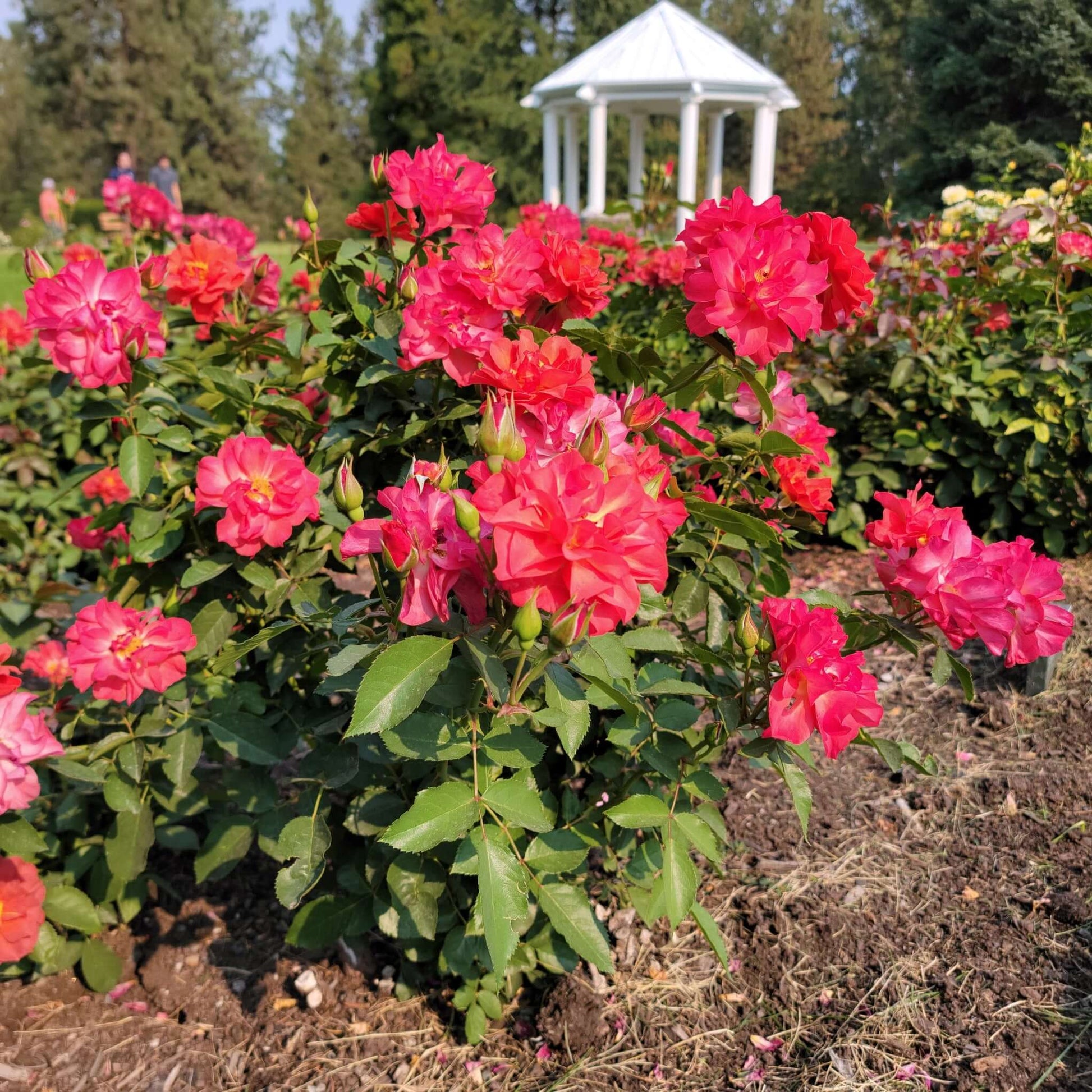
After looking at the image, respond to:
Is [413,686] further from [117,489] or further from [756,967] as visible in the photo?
[117,489]

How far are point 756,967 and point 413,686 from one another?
118 cm

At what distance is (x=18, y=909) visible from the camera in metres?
1.47

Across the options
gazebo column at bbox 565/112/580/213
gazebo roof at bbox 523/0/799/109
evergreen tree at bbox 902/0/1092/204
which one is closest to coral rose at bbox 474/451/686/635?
evergreen tree at bbox 902/0/1092/204

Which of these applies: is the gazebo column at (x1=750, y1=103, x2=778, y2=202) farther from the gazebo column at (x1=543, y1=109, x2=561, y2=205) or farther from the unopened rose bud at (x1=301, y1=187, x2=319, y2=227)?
the unopened rose bud at (x1=301, y1=187, x2=319, y2=227)

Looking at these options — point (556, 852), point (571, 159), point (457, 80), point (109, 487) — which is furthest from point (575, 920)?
point (457, 80)

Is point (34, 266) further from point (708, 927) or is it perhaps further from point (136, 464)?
point (708, 927)

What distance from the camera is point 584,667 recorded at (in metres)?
0.99

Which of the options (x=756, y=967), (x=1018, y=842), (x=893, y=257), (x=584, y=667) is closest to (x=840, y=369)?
(x=893, y=257)

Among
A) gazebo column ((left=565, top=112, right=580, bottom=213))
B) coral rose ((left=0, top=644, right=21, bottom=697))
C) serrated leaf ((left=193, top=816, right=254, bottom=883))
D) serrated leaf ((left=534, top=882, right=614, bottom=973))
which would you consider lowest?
serrated leaf ((left=193, top=816, right=254, bottom=883))

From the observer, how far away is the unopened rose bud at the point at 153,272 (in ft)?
5.16

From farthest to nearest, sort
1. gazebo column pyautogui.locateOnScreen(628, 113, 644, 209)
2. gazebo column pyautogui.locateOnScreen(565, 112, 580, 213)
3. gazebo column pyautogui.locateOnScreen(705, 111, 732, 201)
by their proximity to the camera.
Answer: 1. gazebo column pyautogui.locateOnScreen(705, 111, 732, 201)
2. gazebo column pyautogui.locateOnScreen(565, 112, 580, 213)
3. gazebo column pyautogui.locateOnScreen(628, 113, 644, 209)

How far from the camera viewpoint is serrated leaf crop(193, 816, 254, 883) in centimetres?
163

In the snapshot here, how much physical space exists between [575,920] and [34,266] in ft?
4.41

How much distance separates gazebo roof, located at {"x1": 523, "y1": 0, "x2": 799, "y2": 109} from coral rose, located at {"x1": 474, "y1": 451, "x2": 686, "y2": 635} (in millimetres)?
16086
